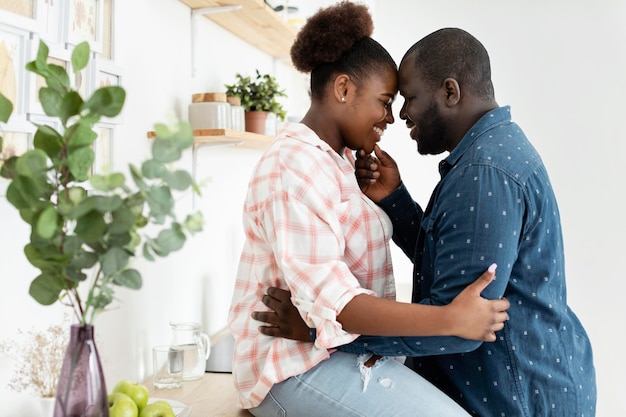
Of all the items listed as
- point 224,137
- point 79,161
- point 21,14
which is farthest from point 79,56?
point 224,137

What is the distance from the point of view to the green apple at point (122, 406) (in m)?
1.15

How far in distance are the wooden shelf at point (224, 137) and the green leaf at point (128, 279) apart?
890 millimetres

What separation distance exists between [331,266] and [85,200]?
55 centimetres

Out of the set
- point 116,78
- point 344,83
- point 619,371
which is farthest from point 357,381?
point 619,371

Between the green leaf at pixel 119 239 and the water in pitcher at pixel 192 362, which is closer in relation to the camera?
the green leaf at pixel 119 239

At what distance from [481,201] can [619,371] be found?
103 inches

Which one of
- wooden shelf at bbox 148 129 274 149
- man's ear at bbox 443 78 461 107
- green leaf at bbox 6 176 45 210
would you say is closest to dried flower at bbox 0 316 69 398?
green leaf at bbox 6 176 45 210

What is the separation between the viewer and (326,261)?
1305 mm

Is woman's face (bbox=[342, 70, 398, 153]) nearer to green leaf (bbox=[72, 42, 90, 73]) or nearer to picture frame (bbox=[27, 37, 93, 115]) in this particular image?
picture frame (bbox=[27, 37, 93, 115])

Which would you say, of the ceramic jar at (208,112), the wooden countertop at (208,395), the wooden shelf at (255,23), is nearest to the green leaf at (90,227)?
the wooden countertop at (208,395)

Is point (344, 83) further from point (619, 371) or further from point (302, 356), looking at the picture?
point (619, 371)

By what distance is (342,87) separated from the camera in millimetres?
1518

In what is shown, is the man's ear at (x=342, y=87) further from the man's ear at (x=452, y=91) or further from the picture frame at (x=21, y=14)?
the picture frame at (x=21, y=14)

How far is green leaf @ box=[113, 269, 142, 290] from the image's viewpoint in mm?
907
